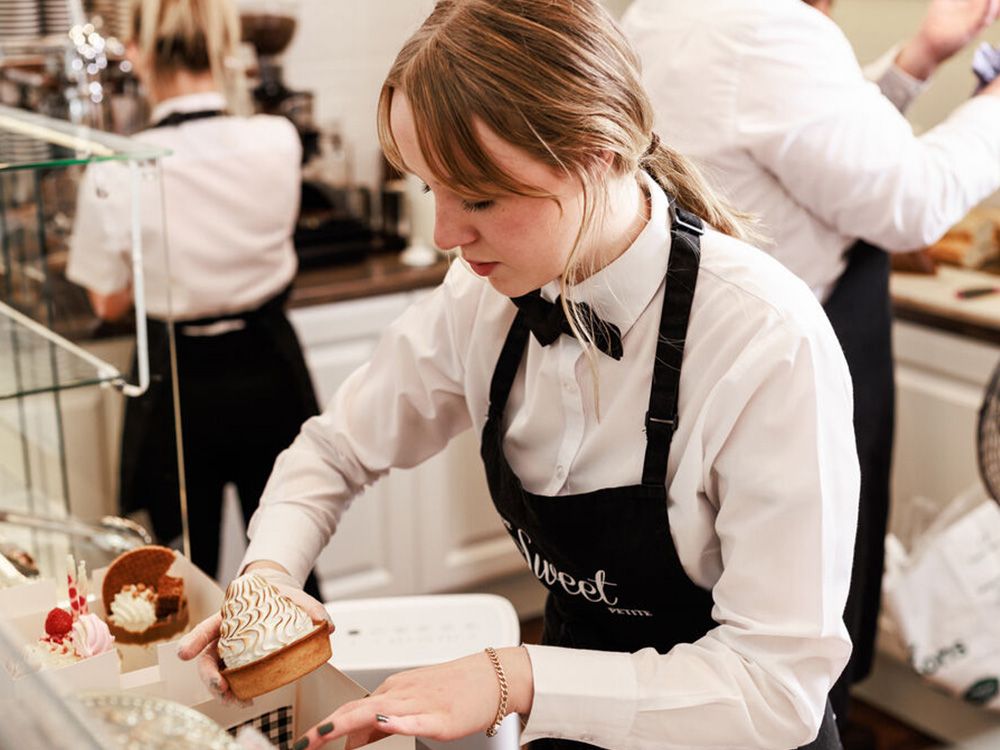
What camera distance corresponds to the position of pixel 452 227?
94 cm

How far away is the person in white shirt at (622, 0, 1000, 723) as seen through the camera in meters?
1.70

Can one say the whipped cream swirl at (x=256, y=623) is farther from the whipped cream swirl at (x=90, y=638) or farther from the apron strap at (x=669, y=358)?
the apron strap at (x=669, y=358)

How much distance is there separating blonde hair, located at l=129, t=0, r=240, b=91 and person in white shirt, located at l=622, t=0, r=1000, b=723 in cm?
75

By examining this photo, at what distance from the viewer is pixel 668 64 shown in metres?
1.77

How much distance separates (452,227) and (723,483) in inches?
11.4

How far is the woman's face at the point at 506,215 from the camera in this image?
90cm

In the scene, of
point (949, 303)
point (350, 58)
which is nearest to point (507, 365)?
point (949, 303)

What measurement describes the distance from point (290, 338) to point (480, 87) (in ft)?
5.05

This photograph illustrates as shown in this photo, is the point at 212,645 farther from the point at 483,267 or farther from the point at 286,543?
the point at 483,267

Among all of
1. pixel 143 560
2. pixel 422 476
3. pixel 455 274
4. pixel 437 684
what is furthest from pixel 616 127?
pixel 422 476

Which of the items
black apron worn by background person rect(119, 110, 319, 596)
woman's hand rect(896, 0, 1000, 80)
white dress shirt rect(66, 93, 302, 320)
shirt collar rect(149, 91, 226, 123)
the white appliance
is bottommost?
black apron worn by background person rect(119, 110, 319, 596)

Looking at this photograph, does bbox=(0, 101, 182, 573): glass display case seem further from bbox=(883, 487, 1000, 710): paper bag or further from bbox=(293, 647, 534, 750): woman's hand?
bbox=(883, 487, 1000, 710): paper bag

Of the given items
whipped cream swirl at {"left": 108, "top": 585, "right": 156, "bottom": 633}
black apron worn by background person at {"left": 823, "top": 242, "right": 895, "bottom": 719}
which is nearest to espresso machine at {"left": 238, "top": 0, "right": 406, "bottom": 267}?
black apron worn by background person at {"left": 823, "top": 242, "right": 895, "bottom": 719}

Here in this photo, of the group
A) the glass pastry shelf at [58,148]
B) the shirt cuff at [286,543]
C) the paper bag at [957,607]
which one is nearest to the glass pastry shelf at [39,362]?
the glass pastry shelf at [58,148]
